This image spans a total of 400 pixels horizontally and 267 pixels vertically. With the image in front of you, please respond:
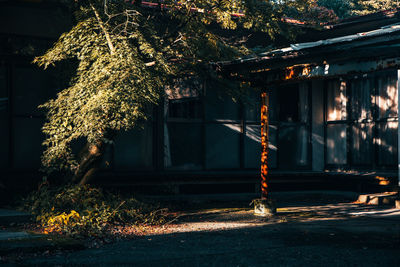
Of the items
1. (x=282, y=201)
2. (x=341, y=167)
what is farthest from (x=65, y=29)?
(x=341, y=167)

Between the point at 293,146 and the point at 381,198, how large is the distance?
3.45 meters

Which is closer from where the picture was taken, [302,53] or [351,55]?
[351,55]

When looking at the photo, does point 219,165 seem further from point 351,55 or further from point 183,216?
point 351,55

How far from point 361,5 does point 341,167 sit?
57.3 feet

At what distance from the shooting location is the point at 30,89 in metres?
12.0

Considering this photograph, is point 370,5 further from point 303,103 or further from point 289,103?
point 289,103

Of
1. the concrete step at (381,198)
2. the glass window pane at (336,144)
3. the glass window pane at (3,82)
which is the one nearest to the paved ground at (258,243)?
the concrete step at (381,198)

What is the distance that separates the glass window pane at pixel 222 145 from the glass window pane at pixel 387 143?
3919 mm

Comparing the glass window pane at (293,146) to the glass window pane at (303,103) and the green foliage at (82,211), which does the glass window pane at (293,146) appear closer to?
the glass window pane at (303,103)

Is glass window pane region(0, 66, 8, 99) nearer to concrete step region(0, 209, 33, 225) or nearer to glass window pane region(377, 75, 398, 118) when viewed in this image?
concrete step region(0, 209, 33, 225)

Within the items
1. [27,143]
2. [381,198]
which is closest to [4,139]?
[27,143]

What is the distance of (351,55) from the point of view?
8.35m

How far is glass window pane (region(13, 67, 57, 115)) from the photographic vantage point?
11836 millimetres

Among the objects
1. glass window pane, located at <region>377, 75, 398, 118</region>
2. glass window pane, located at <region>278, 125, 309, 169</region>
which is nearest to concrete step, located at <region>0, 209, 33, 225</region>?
glass window pane, located at <region>278, 125, 309, 169</region>
